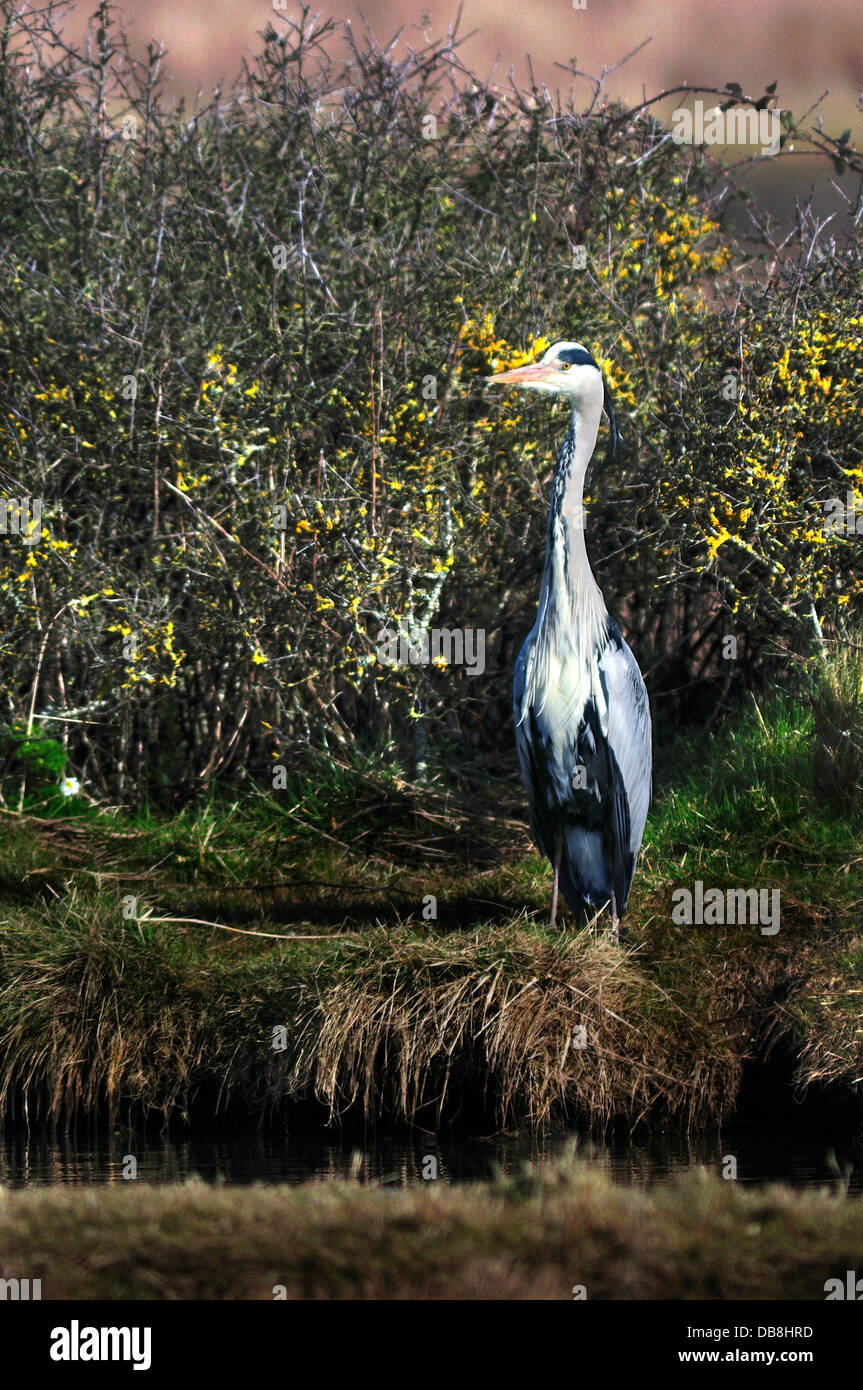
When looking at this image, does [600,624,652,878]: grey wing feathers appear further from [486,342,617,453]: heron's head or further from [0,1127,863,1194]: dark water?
[0,1127,863,1194]: dark water

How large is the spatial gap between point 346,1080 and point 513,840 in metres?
2.22

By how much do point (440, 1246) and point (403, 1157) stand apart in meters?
1.83

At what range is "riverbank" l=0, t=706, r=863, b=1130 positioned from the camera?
526 centimetres

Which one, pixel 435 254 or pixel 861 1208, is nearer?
pixel 861 1208

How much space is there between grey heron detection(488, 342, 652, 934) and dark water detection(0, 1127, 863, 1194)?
37.5 inches

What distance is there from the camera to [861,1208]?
134 inches

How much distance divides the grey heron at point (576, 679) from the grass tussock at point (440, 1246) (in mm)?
2265

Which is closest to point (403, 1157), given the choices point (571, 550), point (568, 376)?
point (571, 550)

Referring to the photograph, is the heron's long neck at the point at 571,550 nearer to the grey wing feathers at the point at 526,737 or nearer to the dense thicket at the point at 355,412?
the grey wing feathers at the point at 526,737

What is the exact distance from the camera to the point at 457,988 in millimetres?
5273

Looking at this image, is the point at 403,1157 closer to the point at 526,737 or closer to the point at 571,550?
the point at 526,737

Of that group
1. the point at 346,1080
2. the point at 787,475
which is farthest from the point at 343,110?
the point at 346,1080

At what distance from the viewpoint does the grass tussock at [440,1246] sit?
3020 mm

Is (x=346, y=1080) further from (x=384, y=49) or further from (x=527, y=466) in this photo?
(x=384, y=49)
